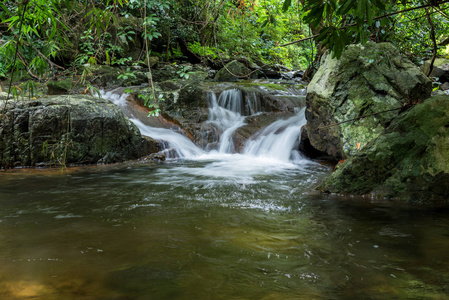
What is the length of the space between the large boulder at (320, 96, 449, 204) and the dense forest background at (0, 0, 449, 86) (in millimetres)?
992

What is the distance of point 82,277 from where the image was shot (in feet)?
6.39

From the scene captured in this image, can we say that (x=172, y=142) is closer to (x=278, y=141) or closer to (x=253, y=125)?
(x=253, y=125)

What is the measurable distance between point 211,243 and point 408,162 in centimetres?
293

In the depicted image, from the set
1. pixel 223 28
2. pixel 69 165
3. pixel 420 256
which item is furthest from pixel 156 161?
pixel 223 28

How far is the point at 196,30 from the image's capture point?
15000 millimetres

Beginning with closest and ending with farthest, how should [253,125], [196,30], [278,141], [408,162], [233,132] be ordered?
[408,162]
[278,141]
[233,132]
[253,125]
[196,30]

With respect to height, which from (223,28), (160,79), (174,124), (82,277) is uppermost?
(223,28)

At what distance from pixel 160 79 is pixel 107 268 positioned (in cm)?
1188

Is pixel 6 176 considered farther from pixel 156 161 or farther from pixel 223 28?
pixel 223 28

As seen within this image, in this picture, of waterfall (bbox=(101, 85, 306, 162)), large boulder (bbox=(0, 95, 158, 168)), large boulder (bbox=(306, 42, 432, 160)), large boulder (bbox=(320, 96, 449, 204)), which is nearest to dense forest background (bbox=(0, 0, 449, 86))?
large boulder (bbox=(306, 42, 432, 160))

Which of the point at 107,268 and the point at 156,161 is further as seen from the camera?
the point at 156,161

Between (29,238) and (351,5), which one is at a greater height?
(351,5)

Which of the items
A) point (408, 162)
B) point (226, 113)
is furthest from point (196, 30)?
point (408, 162)

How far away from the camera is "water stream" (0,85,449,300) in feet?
6.08
